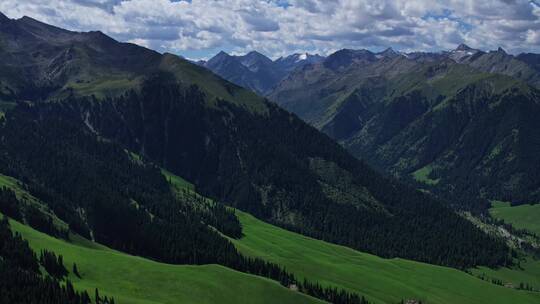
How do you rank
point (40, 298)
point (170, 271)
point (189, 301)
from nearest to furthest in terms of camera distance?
point (40, 298) → point (189, 301) → point (170, 271)

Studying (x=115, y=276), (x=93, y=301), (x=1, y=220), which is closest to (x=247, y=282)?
(x=115, y=276)

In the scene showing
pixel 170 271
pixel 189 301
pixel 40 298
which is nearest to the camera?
pixel 40 298

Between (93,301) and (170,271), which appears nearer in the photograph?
(93,301)

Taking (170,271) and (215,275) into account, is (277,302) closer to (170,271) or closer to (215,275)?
(215,275)

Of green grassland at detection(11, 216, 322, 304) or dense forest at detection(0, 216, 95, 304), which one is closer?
dense forest at detection(0, 216, 95, 304)

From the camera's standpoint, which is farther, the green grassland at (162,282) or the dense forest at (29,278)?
the green grassland at (162,282)

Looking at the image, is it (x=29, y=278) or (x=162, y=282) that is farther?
(x=162, y=282)

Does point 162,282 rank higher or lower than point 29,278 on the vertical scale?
lower
